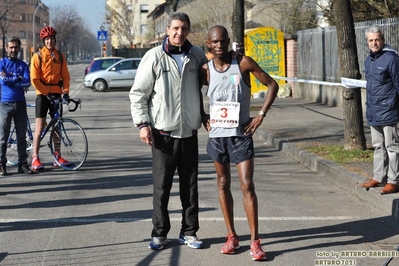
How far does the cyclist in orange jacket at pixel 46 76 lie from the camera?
10.6 metres

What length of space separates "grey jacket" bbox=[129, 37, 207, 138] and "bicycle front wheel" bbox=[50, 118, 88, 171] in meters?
4.75

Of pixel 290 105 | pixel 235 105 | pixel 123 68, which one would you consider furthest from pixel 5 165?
pixel 123 68

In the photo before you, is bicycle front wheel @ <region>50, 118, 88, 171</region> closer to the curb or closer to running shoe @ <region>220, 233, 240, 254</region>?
the curb

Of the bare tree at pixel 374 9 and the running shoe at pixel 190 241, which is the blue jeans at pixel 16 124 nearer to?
the running shoe at pixel 190 241

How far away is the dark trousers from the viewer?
6512 millimetres

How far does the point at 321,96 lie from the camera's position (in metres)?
22.0

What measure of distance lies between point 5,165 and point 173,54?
16.5 ft

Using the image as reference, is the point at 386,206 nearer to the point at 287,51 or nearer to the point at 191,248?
the point at 191,248

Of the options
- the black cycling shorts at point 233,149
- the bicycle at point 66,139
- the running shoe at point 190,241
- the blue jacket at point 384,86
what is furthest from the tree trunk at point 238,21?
the black cycling shorts at point 233,149

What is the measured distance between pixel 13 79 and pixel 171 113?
4.74 m

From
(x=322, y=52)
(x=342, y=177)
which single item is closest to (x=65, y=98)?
(x=342, y=177)

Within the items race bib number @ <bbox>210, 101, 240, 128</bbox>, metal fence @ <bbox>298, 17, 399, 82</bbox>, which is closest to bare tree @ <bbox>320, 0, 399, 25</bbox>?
metal fence @ <bbox>298, 17, 399, 82</bbox>

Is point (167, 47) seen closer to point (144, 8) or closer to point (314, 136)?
point (314, 136)

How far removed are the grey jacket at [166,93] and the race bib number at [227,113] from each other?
0.32 metres
